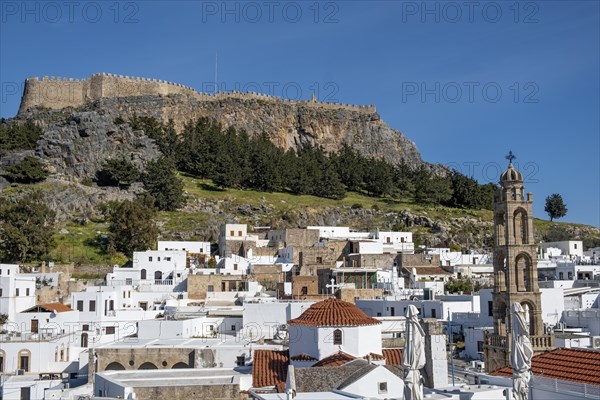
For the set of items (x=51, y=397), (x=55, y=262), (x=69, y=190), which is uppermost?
(x=69, y=190)

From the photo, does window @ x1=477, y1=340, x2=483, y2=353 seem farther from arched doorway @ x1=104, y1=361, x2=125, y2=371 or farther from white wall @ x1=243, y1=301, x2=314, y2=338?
arched doorway @ x1=104, y1=361, x2=125, y2=371

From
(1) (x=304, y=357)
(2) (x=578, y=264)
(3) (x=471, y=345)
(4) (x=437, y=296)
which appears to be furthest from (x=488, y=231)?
(1) (x=304, y=357)

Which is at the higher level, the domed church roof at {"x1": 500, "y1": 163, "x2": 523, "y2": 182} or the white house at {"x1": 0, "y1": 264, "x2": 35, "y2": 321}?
the domed church roof at {"x1": 500, "y1": 163, "x2": 523, "y2": 182}

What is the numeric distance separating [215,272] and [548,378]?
3603cm

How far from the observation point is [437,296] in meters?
43.8

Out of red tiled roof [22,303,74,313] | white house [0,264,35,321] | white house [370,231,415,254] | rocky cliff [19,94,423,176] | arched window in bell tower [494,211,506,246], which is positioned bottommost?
red tiled roof [22,303,74,313]

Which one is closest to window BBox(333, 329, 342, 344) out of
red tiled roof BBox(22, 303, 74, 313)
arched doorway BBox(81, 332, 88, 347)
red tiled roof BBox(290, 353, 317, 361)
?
red tiled roof BBox(290, 353, 317, 361)

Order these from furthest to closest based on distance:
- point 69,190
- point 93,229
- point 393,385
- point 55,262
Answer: point 69,190 → point 93,229 → point 55,262 → point 393,385

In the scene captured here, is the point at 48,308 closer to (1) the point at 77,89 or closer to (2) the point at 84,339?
(2) the point at 84,339

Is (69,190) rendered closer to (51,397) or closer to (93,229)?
(93,229)

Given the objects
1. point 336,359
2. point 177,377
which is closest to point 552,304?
point 336,359

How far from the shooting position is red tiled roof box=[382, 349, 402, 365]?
2659cm

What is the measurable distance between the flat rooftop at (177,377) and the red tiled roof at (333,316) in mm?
2841

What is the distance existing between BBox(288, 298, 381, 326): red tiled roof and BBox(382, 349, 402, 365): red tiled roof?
4.53 ft
